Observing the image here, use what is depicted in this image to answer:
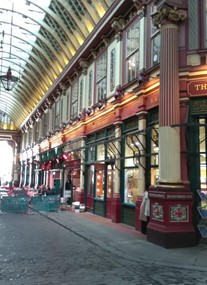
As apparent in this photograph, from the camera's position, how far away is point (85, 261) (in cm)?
797

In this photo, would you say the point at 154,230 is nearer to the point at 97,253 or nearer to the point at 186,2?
the point at 97,253

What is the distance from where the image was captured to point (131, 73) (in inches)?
581

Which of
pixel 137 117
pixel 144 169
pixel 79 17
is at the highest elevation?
pixel 79 17

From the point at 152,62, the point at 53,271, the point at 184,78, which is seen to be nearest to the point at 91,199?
the point at 152,62

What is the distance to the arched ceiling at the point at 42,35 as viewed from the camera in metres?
21.0

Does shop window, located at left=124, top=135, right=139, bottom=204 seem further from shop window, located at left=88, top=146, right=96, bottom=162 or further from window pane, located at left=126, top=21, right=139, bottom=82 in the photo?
shop window, located at left=88, top=146, right=96, bottom=162

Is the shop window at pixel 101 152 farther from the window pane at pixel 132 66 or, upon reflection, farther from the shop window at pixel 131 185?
the window pane at pixel 132 66

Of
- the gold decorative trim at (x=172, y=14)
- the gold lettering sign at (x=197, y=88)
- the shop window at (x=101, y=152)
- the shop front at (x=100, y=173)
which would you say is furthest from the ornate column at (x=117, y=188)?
the gold decorative trim at (x=172, y=14)

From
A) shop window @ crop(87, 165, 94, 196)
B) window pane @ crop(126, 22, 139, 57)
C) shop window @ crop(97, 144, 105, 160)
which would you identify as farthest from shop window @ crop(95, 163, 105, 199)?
window pane @ crop(126, 22, 139, 57)

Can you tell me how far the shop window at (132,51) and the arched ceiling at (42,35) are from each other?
11.2 feet

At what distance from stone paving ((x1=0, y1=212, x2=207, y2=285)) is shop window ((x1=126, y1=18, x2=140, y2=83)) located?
20.3 feet

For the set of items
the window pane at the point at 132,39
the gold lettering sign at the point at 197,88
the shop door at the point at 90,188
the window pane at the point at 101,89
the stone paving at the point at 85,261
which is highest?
the window pane at the point at 132,39

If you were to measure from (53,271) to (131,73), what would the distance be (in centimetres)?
957

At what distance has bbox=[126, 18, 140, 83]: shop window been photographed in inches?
563
